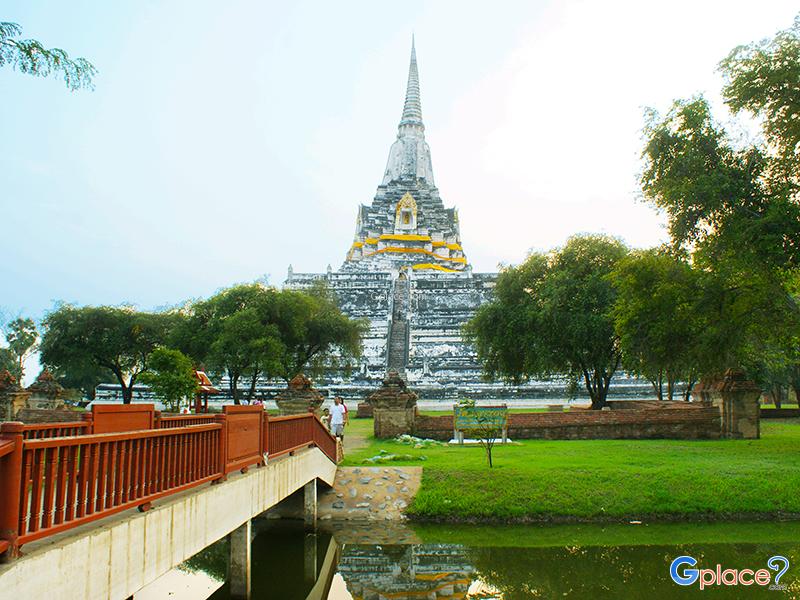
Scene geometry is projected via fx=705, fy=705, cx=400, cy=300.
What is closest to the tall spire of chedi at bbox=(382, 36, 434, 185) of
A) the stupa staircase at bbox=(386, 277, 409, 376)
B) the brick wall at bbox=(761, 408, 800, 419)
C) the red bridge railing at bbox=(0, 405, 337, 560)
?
the stupa staircase at bbox=(386, 277, 409, 376)

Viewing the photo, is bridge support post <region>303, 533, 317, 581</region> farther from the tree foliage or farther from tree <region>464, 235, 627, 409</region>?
the tree foliage

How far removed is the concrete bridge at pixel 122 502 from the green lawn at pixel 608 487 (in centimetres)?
474

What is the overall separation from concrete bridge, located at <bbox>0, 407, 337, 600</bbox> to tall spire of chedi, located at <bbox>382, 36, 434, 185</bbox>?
5995 cm

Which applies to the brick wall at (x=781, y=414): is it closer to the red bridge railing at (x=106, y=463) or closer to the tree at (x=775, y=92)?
the tree at (x=775, y=92)

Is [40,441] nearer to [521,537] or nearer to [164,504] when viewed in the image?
[164,504]

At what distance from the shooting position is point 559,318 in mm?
24953

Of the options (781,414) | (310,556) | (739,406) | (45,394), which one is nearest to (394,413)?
(310,556)

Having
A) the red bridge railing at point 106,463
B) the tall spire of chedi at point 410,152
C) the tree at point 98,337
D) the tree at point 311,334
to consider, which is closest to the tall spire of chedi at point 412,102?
the tall spire of chedi at point 410,152

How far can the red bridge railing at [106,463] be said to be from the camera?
4059mm

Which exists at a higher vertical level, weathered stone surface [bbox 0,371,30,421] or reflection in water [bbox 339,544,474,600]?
weathered stone surface [bbox 0,371,30,421]

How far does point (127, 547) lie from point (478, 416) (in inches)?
495

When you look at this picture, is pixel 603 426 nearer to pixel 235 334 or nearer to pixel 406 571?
pixel 406 571

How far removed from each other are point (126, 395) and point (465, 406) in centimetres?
2210

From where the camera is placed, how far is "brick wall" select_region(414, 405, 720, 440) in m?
19.6
